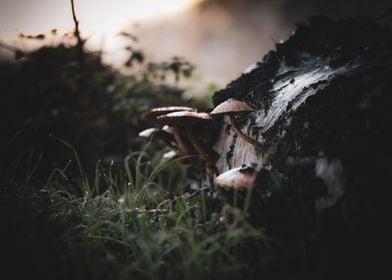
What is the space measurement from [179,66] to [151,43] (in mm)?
8007

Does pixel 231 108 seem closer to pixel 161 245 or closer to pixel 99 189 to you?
pixel 161 245

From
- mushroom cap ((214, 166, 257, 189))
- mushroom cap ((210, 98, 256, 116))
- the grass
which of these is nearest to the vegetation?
the grass

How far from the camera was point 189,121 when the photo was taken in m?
2.34

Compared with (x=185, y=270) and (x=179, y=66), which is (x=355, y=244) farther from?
(x=179, y=66)

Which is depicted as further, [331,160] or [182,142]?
[182,142]

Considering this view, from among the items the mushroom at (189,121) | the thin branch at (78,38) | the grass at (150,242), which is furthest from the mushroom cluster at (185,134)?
the thin branch at (78,38)

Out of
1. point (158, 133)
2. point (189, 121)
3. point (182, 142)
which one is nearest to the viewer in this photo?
point (189, 121)

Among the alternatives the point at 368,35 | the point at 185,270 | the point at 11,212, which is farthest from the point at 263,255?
the point at 368,35

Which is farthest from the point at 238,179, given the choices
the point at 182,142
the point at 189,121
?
the point at 182,142

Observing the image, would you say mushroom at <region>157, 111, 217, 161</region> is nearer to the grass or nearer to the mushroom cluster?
the mushroom cluster

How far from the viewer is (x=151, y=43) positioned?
1131 cm

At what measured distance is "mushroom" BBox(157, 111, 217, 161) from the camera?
2.08 meters

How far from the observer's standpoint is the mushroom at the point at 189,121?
2.08 metres

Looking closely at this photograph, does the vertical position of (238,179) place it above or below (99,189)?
below
